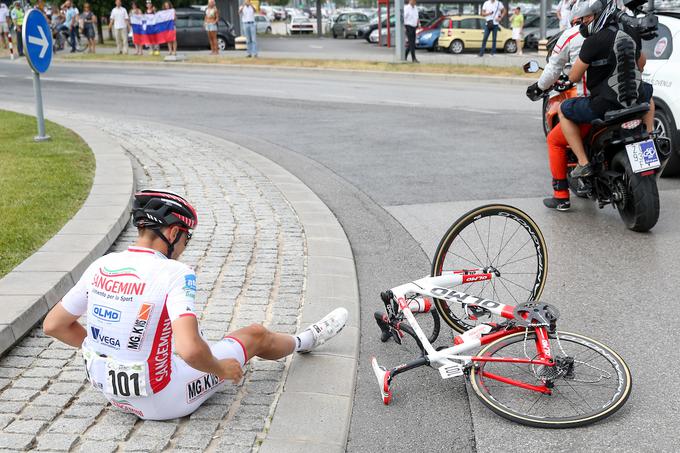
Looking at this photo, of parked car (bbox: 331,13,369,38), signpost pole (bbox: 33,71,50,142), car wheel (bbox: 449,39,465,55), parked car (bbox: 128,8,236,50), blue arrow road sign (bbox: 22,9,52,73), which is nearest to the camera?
blue arrow road sign (bbox: 22,9,52,73)

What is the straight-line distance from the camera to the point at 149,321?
3.70 meters

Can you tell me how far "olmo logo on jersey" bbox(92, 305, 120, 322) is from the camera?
3.70 m

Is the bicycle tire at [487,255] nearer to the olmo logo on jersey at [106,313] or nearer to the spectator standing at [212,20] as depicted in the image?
the olmo logo on jersey at [106,313]

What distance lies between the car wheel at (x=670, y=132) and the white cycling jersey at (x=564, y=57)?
1.73m

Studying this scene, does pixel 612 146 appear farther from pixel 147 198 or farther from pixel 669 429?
pixel 147 198

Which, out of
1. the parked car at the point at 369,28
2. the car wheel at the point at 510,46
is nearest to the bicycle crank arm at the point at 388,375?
the car wheel at the point at 510,46

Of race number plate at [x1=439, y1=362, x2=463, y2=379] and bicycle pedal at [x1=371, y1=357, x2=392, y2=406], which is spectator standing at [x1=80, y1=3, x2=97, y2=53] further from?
race number plate at [x1=439, y1=362, x2=463, y2=379]

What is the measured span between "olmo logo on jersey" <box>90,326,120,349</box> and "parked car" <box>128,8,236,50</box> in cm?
→ 3335

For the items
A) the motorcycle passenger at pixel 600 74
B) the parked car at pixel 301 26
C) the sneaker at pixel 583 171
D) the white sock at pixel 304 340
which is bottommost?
the white sock at pixel 304 340

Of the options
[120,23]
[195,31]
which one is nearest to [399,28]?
[120,23]

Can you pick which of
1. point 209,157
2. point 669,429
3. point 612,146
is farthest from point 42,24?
point 669,429

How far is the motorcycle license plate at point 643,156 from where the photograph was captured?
23.0 ft

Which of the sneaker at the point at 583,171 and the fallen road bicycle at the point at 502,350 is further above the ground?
the sneaker at the point at 583,171

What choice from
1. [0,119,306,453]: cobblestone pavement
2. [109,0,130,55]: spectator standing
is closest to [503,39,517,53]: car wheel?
[109,0,130,55]: spectator standing
